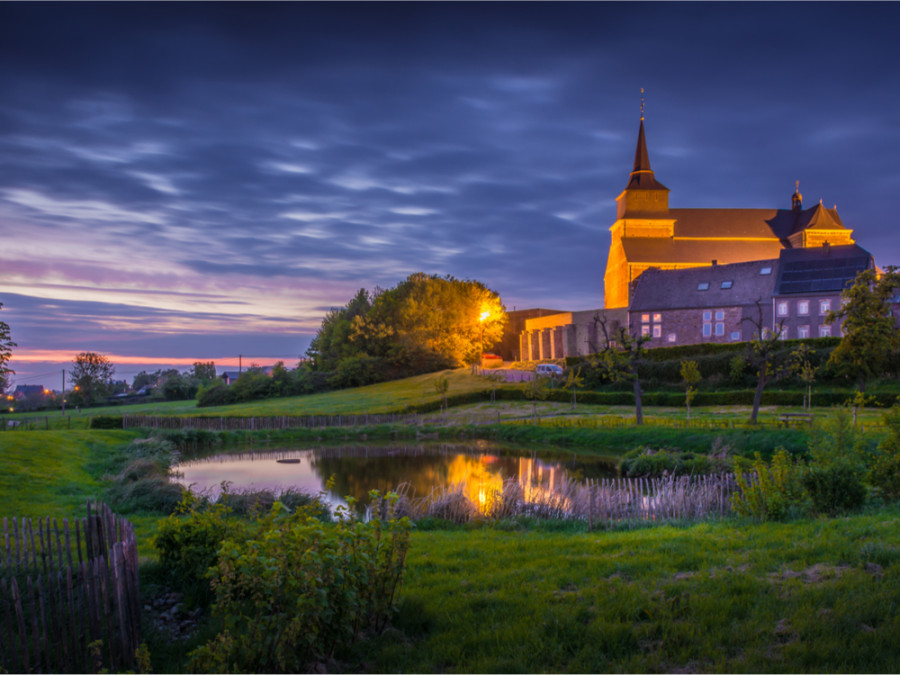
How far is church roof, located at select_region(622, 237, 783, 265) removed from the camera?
64688 millimetres

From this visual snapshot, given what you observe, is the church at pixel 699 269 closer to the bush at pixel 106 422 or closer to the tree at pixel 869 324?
the tree at pixel 869 324

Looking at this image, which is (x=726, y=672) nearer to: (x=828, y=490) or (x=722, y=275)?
(x=828, y=490)

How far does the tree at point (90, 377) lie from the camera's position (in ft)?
223

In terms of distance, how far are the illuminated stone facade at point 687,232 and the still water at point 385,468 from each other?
133ft

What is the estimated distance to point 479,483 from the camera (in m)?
20.0

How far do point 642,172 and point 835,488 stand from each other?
6772cm


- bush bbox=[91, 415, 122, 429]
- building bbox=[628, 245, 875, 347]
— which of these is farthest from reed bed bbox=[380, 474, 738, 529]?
building bbox=[628, 245, 875, 347]

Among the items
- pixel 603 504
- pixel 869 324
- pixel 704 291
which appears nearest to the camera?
pixel 603 504

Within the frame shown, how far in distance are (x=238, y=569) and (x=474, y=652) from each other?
2131 millimetres

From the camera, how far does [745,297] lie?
1897 inches

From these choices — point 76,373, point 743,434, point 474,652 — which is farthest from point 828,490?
point 76,373

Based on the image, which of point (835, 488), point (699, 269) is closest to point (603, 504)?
point (835, 488)

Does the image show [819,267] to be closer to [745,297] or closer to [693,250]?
[745,297]

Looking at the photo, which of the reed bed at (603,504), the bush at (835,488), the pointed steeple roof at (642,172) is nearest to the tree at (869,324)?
the reed bed at (603,504)
